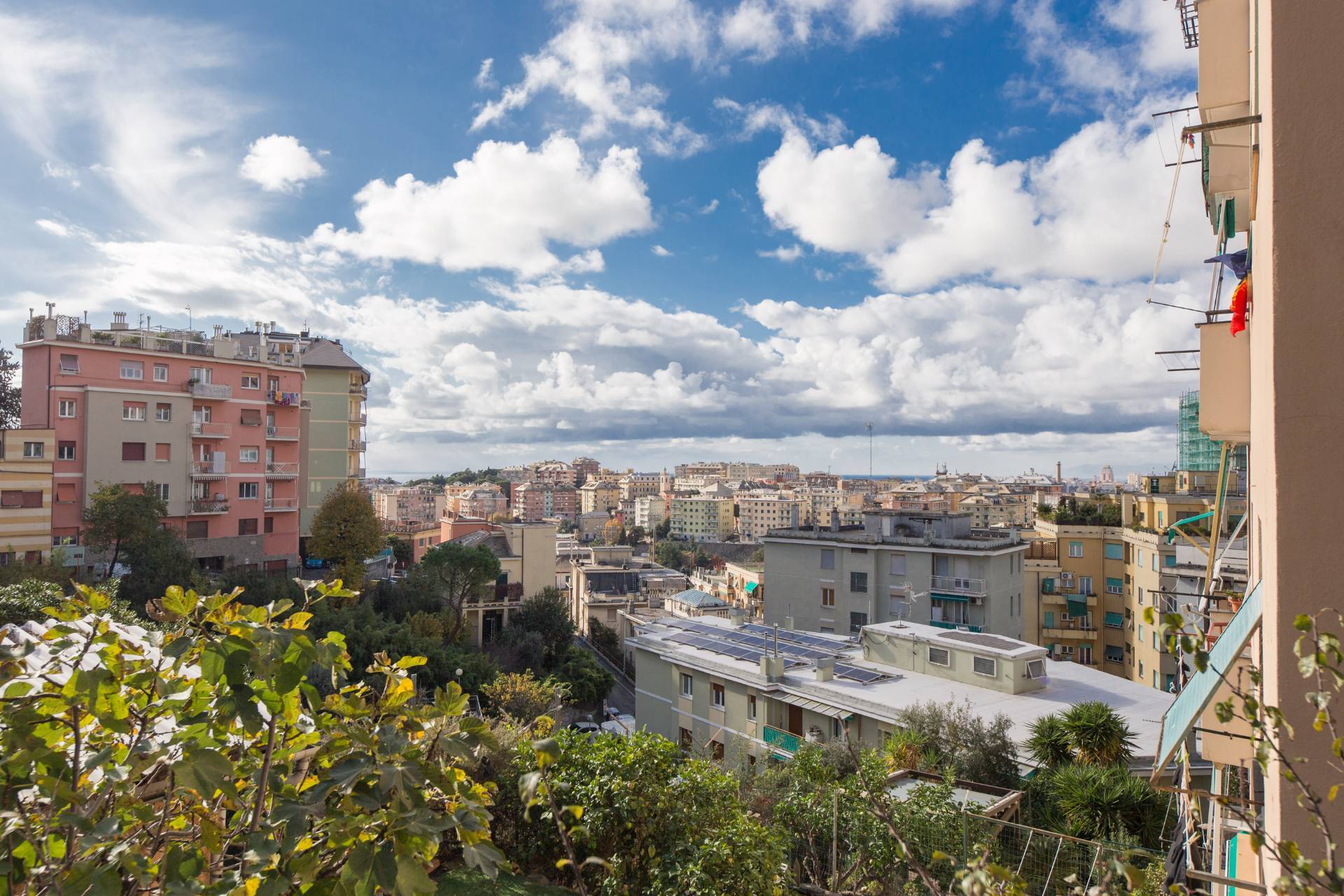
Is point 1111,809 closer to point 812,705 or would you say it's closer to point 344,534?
point 812,705

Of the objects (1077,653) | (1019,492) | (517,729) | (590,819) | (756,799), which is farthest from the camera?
(1019,492)

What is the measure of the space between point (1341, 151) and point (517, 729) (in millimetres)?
9690

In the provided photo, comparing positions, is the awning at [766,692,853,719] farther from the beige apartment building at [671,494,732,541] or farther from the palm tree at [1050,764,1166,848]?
the beige apartment building at [671,494,732,541]

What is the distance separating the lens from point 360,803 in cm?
219

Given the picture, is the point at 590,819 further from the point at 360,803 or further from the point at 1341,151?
the point at 1341,151

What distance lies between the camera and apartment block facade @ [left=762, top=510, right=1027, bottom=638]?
1054 inches

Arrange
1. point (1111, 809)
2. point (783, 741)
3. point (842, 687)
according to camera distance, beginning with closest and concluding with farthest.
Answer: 1. point (1111, 809)
2. point (783, 741)
3. point (842, 687)

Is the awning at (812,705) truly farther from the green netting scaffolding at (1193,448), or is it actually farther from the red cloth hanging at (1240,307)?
the green netting scaffolding at (1193,448)

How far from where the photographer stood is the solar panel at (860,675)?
17.1m

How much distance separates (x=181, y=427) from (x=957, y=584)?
28361 millimetres

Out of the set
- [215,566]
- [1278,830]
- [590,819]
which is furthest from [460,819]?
[215,566]

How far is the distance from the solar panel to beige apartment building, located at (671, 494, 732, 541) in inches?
4202

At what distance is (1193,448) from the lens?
1710 inches

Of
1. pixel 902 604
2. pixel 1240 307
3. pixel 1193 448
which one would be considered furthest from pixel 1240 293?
→ pixel 1193 448
